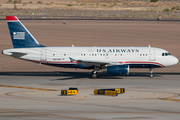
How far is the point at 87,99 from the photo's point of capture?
32.5 metres

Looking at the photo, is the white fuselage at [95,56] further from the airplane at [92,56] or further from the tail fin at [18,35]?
the tail fin at [18,35]

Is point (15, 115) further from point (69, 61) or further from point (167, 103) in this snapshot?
point (69, 61)

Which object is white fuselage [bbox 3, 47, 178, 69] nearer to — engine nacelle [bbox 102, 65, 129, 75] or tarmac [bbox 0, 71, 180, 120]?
engine nacelle [bbox 102, 65, 129, 75]

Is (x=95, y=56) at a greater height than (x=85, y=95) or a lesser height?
greater

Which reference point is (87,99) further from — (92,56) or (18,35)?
(18,35)

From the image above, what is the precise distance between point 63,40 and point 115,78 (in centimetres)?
4083

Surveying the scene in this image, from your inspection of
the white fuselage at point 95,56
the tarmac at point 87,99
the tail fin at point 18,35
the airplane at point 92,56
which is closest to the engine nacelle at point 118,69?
the tarmac at point 87,99

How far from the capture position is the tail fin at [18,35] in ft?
162

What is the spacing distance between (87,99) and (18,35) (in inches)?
854

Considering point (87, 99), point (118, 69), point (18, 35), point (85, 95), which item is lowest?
point (87, 99)

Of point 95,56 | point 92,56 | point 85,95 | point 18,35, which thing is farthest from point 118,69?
point 18,35

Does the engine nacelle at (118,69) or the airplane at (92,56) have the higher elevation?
the airplane at (92,56)

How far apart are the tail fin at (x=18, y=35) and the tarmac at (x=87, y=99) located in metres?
5.14

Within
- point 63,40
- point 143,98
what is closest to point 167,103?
point 143,98
